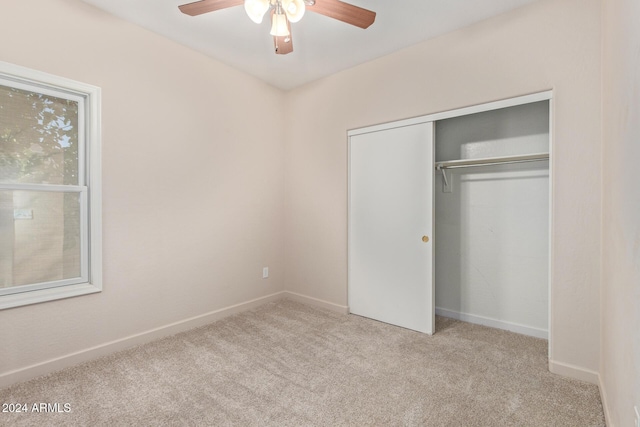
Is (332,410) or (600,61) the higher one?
(600,61)

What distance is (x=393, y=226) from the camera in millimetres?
3072

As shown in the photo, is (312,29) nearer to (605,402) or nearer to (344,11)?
(344,11)

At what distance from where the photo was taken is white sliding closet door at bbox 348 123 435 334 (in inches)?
112

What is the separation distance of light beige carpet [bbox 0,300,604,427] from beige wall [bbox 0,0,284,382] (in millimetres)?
349

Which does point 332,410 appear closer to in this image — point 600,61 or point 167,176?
point 167,176

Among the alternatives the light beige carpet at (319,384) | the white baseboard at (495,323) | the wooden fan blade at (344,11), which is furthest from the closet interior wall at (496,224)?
the wooden fan blade at (344,11)

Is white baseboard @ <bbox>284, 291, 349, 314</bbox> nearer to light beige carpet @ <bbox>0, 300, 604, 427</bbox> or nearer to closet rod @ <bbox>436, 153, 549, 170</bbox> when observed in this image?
light beige carpet @ <bbox>0, 300, 604, 427</bbox>

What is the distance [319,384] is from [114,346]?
1.69 m

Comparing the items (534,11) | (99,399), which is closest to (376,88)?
(534,11)

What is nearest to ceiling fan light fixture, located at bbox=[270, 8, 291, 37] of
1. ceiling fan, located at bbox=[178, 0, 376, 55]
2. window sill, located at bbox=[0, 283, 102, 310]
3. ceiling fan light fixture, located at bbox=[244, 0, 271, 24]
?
ceiling fan, located at bbox=[178, 0, 376, 55]

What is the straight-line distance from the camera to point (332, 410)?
5.95 ft

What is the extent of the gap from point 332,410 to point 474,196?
2.36 meters

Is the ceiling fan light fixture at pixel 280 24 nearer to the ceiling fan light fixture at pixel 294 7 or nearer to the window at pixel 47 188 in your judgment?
the ceiling fan light fixture at pixel 294 7

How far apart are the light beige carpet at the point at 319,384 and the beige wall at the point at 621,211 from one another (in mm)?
488
